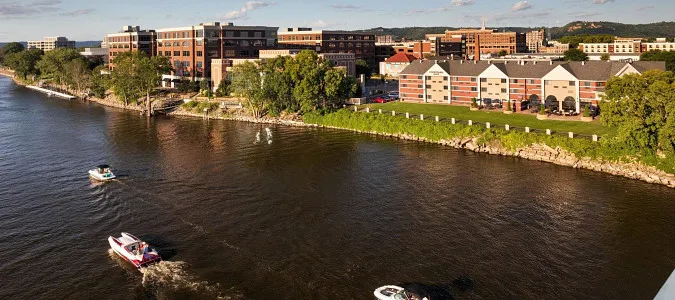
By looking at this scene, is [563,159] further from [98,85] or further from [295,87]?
[98,85]

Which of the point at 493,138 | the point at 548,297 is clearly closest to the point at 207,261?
the point at 548,297

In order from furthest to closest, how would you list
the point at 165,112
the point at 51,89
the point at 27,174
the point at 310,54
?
the point at 51,89 < the point at 165,112 < the point at 310,54 < the point at 27,174

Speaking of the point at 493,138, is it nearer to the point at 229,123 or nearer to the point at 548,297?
the point at 548,297

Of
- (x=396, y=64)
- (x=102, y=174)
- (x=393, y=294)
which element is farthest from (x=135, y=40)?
(x=393, y=294)

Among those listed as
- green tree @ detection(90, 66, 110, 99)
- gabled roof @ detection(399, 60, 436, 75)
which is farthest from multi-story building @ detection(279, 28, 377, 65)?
gabled roof @ detection(399, 60, 436, 75)

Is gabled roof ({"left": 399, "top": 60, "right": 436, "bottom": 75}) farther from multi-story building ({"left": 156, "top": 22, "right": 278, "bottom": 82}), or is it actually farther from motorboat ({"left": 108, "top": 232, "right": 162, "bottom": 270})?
motorboat ({"left": 108, "top": 232, "right": 162, "bottom": 270})

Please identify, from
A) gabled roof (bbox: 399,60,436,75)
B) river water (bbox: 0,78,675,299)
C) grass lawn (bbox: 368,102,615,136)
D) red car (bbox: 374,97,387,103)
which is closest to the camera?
river water (bbox: 0,78,675,299)

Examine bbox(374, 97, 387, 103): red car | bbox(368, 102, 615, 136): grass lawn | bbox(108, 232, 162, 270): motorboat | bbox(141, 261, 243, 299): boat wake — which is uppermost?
bbox(374, 97, 387, 103): red car

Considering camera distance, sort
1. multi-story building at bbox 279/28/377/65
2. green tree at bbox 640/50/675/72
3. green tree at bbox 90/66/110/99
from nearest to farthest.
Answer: green tree at bbox 640/50/675/72 < green tree at bbox 90/66/110/99 < multi-story building at bbox 279/28/377/65
